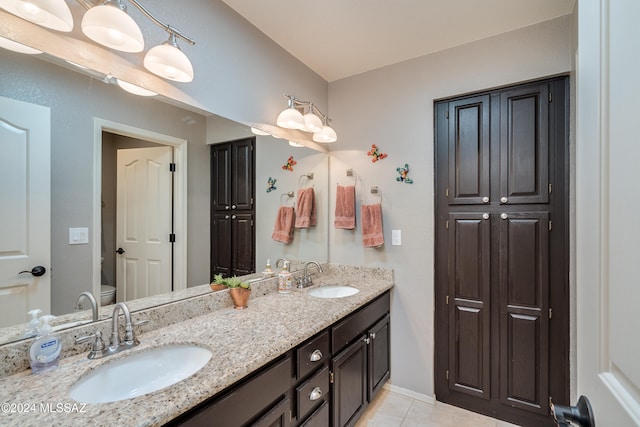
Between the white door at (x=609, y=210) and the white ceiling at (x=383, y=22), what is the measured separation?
1.32m

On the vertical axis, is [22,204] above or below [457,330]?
above

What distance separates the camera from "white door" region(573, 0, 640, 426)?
0.44 metres

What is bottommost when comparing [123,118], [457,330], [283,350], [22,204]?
[457,330]

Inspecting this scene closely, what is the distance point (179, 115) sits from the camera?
1.48 m

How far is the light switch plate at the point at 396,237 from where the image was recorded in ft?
7.41

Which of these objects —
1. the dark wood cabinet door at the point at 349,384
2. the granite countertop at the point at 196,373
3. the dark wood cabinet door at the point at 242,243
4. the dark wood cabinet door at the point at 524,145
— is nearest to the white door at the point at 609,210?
the granite countertop at the point at 196,373

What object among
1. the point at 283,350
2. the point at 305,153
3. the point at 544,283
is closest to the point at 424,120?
the point at 305,153

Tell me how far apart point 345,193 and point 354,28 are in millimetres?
1148

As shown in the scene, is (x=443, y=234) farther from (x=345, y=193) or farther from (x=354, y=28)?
(x=354, y=28)

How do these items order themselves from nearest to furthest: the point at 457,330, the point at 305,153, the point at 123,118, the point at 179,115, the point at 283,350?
the point at 283,350 → the point at 123,118 → the point at 179,115 → the point at 457,330 → the point at 305,153

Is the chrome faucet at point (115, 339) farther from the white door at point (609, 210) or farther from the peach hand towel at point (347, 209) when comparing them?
the peach hand towel at point (347, 209)

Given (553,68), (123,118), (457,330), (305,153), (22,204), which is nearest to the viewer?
(22,204)

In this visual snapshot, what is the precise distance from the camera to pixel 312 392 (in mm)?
1382

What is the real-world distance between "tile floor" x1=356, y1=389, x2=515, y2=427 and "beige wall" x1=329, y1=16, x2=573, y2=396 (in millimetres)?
115
